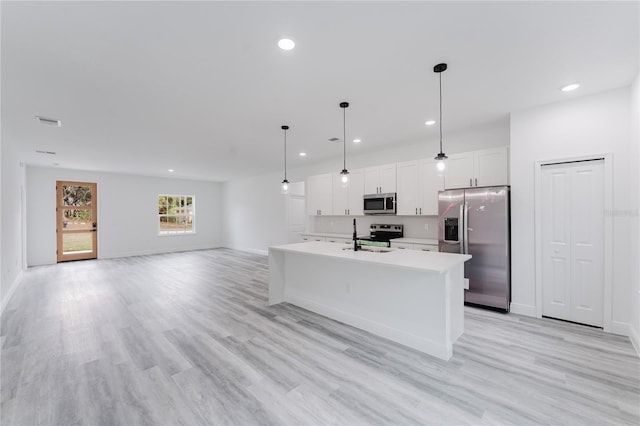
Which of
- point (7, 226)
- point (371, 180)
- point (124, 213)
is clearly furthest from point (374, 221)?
point (124, 213)

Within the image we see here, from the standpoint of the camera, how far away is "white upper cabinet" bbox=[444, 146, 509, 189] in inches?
157

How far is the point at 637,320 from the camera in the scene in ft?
9.03

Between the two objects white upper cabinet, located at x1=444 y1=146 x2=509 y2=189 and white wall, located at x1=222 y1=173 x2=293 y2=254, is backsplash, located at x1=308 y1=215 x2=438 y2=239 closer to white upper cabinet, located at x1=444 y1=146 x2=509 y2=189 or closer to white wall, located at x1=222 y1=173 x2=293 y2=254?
white upper cabinet, located at x1=444 y1=146 x2=509 y2=189

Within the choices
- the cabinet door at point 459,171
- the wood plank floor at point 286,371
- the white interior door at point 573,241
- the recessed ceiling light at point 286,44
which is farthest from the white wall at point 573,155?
the recessed ceiling light at point 286,44

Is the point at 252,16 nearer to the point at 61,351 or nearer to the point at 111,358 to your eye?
the point at 111,358

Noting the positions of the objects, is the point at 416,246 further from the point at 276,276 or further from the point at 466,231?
the point at 276,276

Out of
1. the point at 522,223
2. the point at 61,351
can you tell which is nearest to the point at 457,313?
the point at 522,223

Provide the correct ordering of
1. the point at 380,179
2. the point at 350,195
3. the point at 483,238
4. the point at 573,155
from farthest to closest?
the point at 350,195 → the point at 380,179 → the point at 483,238 → the point at 573,155

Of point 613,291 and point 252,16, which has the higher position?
point 252,16

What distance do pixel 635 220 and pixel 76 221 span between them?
1142 cm

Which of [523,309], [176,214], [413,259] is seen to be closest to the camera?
[413,259]

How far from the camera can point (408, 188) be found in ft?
16.5

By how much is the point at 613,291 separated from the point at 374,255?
2.65m

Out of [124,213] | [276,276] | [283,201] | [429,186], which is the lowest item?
[276,276]
